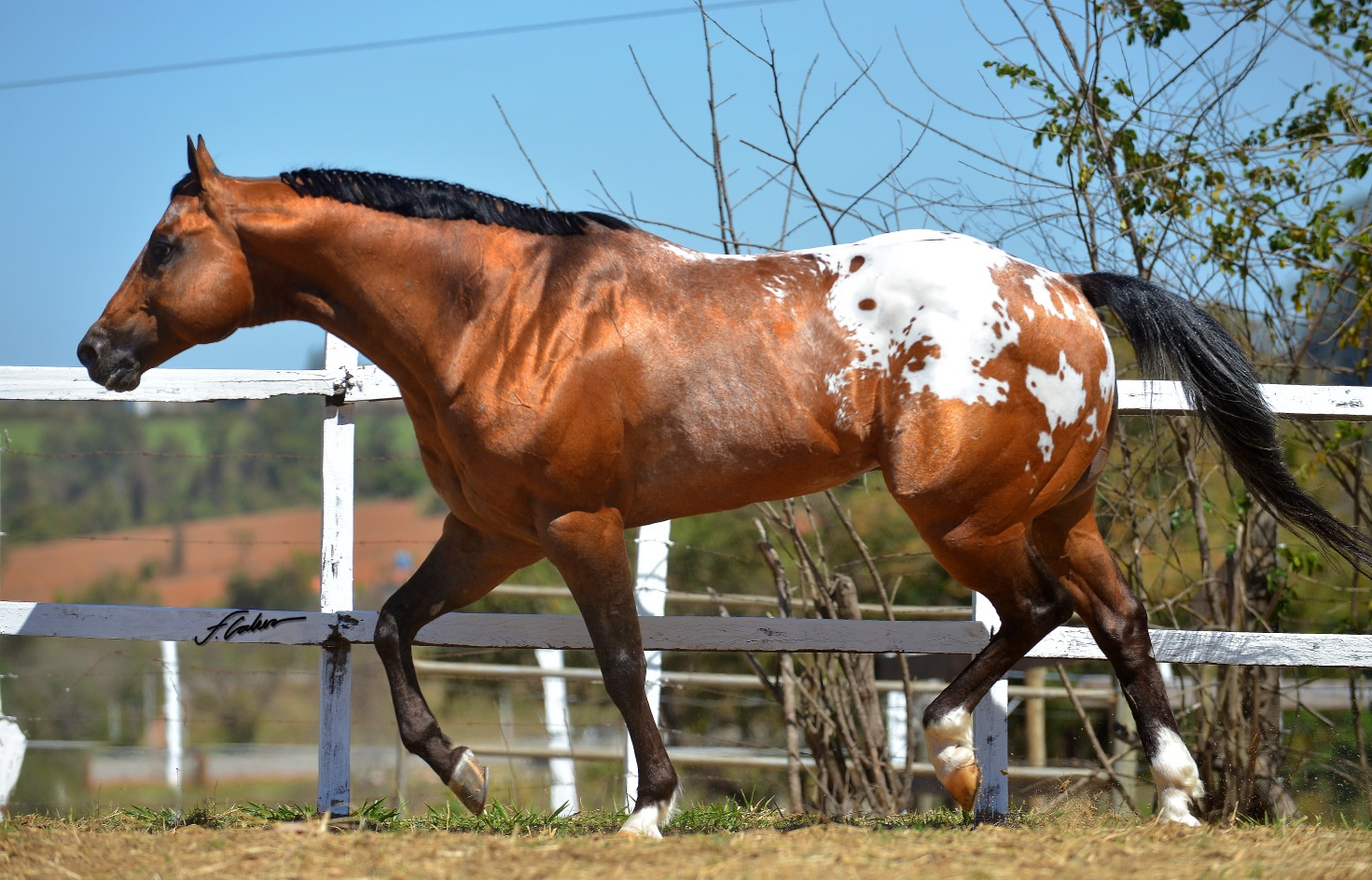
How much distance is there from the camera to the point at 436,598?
149 inches

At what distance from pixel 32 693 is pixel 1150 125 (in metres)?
26.7

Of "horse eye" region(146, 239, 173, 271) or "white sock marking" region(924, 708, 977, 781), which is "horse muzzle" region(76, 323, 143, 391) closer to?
"horse eye" region(146, 239, 173, 271)

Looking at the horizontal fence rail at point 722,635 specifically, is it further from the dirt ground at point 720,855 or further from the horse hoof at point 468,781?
the dirt ground at point 720,855

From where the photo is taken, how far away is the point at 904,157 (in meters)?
5.08

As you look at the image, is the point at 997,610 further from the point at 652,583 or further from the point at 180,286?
the point at 180,286

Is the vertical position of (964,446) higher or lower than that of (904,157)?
lower

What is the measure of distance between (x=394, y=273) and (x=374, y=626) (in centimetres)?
125

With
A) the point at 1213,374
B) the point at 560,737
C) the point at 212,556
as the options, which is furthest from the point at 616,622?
the point at 212,556

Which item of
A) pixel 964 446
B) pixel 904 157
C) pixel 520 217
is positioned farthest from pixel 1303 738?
pixel 520 217

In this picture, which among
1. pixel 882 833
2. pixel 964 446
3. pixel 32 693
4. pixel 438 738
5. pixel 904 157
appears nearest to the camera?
pixel 882 833

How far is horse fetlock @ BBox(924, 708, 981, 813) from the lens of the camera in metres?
3.40

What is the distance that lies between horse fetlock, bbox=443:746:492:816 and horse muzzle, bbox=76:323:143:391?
1.53m

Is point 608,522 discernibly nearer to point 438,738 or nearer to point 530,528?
point 530,528

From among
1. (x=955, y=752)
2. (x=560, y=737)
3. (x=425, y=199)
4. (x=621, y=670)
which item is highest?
(x=425, y=199)
